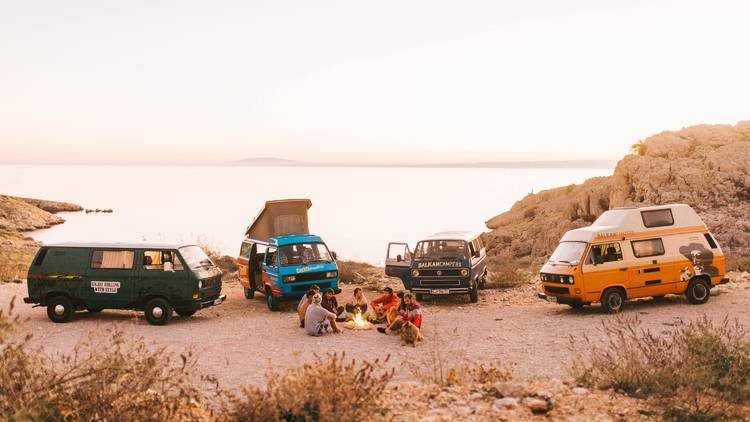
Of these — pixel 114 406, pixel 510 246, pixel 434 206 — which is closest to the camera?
pixel 114 406

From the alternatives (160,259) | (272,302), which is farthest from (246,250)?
(160,259)

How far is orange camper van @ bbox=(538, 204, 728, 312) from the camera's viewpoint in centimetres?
1574

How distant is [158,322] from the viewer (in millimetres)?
15789

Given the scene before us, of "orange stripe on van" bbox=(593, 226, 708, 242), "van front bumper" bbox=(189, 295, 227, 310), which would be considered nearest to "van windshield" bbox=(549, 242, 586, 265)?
"orange stripe on van" bbox=(593, 226, 708, 242)

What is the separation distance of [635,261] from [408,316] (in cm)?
667

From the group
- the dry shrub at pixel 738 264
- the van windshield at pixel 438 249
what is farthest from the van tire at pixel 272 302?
the dry shrub at pixel 738 264

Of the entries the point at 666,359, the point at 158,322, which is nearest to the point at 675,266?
the point at 666,359

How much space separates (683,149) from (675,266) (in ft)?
55.4

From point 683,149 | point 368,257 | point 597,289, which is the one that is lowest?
point 368,257

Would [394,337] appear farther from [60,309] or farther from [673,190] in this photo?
[673,190]

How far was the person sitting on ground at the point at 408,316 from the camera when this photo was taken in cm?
1375

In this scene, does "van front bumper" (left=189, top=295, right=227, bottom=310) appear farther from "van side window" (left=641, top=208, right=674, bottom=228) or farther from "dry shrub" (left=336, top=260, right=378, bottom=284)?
"van side window" (left=641, top=208, right=674, bottom=228)

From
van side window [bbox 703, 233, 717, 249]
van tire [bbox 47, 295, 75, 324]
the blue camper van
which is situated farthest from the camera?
the blue camper van

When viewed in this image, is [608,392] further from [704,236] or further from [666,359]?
[704,236]
